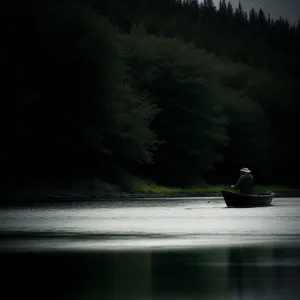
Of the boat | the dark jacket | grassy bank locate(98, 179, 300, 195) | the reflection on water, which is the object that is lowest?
grassy bank locate(98, 179, 300, 195)

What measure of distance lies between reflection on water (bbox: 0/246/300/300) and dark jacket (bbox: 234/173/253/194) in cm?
2785

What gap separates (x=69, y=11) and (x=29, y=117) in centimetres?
758

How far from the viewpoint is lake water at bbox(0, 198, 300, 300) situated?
59.9ft

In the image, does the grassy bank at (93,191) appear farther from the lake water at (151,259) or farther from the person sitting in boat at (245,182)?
the lake water at (151,259)

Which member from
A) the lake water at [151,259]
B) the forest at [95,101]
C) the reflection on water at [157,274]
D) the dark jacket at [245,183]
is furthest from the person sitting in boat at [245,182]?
the reflection on water at [157,274]

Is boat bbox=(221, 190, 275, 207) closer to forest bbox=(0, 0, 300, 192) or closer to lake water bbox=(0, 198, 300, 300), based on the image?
lake water bbox=(0, 198, 300, 300)

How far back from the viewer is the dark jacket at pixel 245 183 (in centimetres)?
5450

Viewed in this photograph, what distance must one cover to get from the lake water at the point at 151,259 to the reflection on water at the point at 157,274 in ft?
0.05

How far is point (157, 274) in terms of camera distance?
20828mm

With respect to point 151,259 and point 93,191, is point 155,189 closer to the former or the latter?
point 93,191

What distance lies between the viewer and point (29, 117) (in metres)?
80.5

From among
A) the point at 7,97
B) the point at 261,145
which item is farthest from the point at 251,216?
the point at 261,145

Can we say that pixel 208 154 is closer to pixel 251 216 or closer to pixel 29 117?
pixel 29 117

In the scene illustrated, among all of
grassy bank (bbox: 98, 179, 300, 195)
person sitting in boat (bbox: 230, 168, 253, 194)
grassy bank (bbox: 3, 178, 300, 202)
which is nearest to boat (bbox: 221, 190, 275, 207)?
person sitting in boat (bbox: 230, 168, 253, 194)
